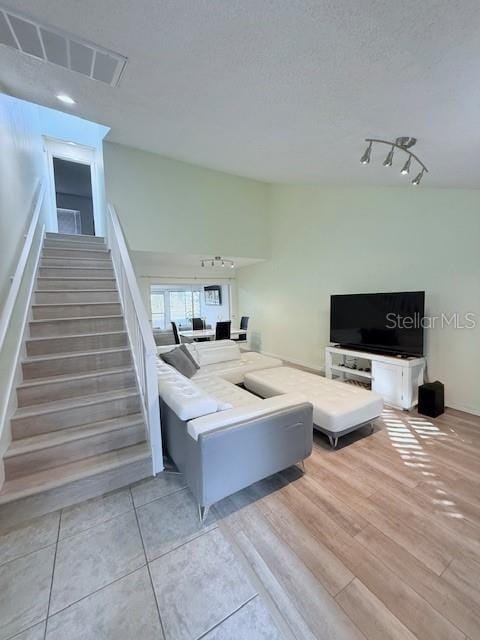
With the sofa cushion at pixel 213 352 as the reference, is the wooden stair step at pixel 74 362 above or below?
A: above

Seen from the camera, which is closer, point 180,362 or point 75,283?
point 75,283

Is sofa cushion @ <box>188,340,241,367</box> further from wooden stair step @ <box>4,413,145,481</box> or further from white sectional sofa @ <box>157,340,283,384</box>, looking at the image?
wooden stair step @ <box>4,413,145,481</box>

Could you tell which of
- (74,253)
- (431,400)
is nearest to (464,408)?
(431,400)

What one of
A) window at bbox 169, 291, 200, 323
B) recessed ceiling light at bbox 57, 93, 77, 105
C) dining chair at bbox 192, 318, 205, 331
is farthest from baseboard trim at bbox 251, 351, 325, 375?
recessed ceiling light at bbox 57, 93, 77, 105

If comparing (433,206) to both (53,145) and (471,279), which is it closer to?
(471,279)

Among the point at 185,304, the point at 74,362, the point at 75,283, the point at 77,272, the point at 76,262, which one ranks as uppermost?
the point at 76,262

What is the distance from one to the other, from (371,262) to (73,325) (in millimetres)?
4212

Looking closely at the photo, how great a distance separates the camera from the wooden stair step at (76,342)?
2.59 meters

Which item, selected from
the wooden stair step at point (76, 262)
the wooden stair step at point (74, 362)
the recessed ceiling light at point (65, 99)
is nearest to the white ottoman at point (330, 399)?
the wooden stair step at point (74, 362)

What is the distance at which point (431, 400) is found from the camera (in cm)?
313

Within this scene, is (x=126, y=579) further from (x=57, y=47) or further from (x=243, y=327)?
(x=243, y=327)

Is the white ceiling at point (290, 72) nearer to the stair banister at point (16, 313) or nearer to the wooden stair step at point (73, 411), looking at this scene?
the stair banister at point (16, 313)

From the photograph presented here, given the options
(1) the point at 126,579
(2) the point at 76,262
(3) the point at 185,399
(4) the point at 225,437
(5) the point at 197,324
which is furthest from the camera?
(5) the point at 197,324

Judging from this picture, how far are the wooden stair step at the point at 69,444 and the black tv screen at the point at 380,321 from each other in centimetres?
327
